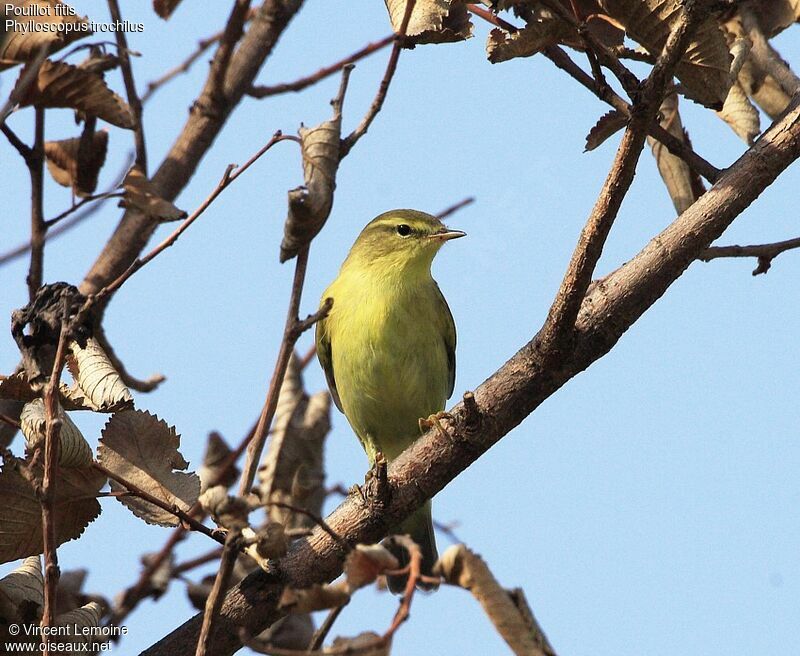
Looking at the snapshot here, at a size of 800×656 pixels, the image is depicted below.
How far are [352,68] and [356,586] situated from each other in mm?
1816

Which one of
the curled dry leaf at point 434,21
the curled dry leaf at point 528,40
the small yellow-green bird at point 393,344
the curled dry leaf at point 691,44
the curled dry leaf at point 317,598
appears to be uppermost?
the small yellow-green bird at point 393,344

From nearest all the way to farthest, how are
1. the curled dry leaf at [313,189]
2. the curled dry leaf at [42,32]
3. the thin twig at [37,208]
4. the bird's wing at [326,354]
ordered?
the curled dry leaf at [313,189] < the curled dry leaf at [42,32] < the thin twig at [37,208] < the bird's wing at [326,354]

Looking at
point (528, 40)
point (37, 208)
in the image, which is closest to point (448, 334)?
point (37, 208)

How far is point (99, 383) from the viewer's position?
110 inches

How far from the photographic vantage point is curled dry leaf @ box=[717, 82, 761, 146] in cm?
340

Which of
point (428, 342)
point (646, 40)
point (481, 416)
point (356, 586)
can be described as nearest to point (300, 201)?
point (481, 416)

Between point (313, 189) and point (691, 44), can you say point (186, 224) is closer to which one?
point (313, 189)

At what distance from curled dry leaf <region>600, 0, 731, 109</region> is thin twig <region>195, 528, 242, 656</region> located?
178 cm

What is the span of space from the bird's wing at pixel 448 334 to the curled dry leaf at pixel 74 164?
1.96 m

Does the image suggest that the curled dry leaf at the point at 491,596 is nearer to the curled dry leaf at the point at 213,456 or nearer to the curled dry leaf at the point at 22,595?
the curled dry leaf at the point at 22,595

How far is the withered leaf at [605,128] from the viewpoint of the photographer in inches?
116

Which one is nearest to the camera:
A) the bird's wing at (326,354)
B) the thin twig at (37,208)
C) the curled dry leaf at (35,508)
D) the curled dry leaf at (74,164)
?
the curled dry leaf at (35,508)

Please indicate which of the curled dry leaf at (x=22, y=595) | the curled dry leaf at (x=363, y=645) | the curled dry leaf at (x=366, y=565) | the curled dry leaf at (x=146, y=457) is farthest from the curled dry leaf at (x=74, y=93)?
the curled dry leaf at (x=363, y=645)

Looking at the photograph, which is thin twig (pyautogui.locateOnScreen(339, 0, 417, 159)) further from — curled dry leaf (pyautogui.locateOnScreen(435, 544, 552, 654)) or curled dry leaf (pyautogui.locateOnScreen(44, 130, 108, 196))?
curled dry leaf (pyautogui.locateOnScreen(435, 544, 552, 654))
